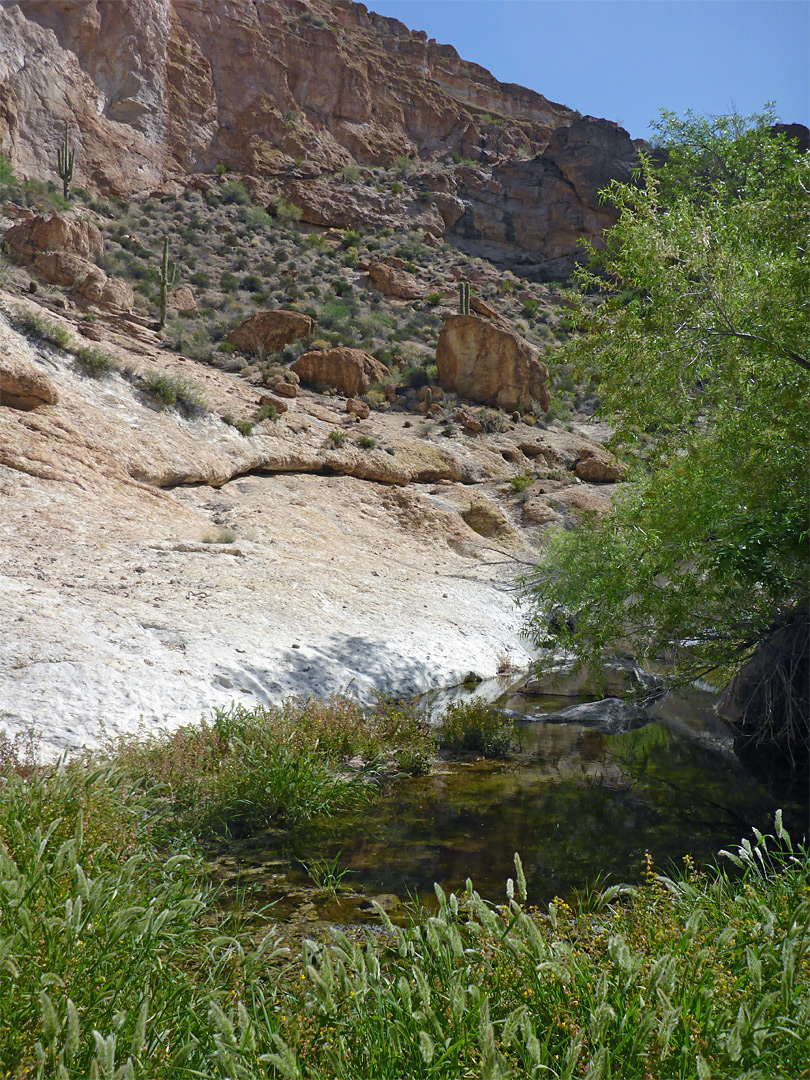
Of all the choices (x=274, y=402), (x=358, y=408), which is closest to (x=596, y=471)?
(x=358, y=408)

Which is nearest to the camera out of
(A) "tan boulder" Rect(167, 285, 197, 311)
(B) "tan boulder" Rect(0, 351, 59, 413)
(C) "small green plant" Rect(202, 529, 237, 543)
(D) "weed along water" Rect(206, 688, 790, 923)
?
(D) "weed along water" Rect(206, 688, 790, 923)

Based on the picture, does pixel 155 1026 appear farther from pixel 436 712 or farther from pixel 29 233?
pixel 29 233

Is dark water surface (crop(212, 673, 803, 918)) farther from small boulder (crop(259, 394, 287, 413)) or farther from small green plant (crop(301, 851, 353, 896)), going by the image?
small boulder (crop(259, 394, 287, 413))

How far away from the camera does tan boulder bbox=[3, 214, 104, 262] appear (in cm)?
2092

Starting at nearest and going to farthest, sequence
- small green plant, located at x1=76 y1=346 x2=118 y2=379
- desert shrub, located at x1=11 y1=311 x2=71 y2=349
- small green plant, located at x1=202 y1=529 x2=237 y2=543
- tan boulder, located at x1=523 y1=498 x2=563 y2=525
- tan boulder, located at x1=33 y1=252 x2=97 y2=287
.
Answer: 1. small green plant, located at x1=202 y1=529 x2=237 y2=543
2. desert shrub, located at x1=11 y1=311 x2=71 y2=349
3. small green plant, located at x1=76 y1=346 x2=118 y2=379
4. tan boulder, located at x1=33 y1=252 x2=97 y2=287
5. tan boulder, located at x1=523 y1=498 x2=563 y2=525

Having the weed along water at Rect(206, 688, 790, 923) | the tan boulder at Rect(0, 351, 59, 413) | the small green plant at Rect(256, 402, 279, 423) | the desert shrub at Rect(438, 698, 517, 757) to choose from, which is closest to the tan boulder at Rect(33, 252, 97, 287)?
the small green plant at Rect(256, 402, 279, 423)

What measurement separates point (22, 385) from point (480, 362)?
17.0 metres

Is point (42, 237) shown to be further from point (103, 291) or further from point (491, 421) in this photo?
point (491, 421)

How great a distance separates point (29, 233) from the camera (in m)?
21.4

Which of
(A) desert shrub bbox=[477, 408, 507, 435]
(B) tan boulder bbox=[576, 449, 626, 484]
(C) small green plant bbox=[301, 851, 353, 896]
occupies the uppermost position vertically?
(A) desert shrub bbox=[477, 408, 507, 435]

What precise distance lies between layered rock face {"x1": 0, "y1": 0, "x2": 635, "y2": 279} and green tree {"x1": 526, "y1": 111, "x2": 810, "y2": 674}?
123 feet

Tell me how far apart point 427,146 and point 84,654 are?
59.8 metres

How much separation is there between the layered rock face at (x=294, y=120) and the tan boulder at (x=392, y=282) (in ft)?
27.9

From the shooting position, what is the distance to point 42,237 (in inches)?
845
